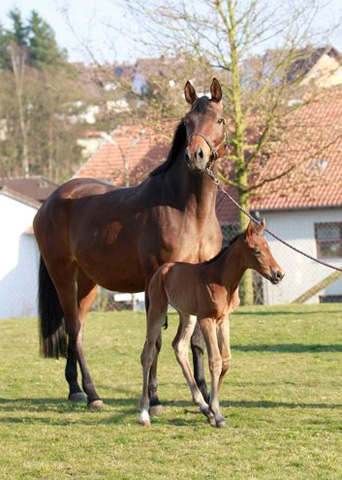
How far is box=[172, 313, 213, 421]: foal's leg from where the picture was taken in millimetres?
8492

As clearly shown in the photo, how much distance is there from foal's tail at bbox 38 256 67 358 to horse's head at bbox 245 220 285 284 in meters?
3.30

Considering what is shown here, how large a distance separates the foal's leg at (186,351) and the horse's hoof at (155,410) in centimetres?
39

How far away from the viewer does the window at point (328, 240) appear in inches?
1359

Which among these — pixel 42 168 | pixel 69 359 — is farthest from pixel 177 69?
pixel 42 168

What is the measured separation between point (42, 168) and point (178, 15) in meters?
36.5

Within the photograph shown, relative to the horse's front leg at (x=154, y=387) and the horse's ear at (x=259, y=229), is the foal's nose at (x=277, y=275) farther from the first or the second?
the horse's front leg at (x=154, y=387)

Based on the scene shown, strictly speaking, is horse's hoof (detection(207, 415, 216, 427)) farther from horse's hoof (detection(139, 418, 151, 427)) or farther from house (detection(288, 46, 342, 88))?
house (detection(288, 46, 342, 88))

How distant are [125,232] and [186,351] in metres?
1.35

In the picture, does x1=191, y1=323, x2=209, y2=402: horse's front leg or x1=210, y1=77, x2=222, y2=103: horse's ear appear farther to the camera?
x1=191, y1=323, x2=209, y2=402: horse's front leg

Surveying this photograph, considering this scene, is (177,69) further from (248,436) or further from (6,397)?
(248,436)

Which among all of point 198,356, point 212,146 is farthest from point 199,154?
point 198,356

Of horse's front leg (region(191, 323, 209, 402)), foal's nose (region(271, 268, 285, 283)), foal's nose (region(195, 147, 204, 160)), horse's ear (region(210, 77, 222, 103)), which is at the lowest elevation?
horse's front leg (region(191, 323, 209, 402))

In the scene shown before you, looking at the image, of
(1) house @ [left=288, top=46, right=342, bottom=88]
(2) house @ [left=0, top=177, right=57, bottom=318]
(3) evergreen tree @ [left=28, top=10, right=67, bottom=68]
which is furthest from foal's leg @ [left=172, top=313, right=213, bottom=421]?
(3) evergreen tree @ [left=28, top=10, right=67, bottom=68]

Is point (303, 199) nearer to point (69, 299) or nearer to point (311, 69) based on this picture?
point (311, 69)
